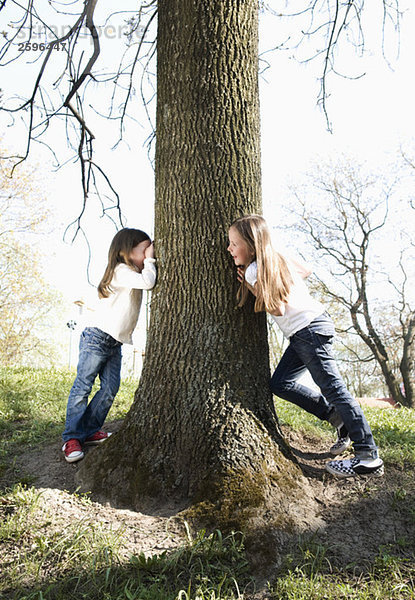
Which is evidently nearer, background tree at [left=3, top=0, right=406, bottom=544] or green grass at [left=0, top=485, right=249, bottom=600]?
green grass at [left=0, top=485, right=249, bottom=600]

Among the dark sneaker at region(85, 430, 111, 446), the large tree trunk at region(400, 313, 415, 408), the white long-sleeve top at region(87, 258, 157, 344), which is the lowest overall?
the large tree trunk at region(400, 313, 415, 408)

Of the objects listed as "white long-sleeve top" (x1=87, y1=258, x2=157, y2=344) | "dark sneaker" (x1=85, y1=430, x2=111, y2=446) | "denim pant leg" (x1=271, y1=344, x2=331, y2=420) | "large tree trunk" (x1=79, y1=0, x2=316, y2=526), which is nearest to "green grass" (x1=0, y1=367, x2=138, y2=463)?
"dark sneaker" (x1=85, y1=430, x2=111, y2=446)

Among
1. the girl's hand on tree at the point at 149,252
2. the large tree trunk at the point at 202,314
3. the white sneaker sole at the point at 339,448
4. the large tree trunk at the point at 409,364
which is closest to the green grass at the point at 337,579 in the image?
the large tree trunk at the point at 202,314

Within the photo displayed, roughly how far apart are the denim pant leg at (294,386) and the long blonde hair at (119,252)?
1421 mm

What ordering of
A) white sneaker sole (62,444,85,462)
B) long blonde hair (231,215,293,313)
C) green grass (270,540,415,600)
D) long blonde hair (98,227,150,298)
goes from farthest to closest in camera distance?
1. long blonde hair (98,227,150,298)
2. white sneaker sole (62,444,85,462)
3. long blonde hair (231,215,293,313)
4. green grass (270,540,415,600)

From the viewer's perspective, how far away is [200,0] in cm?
334

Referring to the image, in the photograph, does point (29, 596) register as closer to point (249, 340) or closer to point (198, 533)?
point (198, 533)

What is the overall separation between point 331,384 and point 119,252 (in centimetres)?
197

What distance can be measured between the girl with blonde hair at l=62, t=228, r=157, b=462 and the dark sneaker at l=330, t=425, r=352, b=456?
6.15ft

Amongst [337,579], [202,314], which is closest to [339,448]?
[337,579]

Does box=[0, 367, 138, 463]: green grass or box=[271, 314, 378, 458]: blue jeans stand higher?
box=[271, 314, 378, 458]: blue jeans

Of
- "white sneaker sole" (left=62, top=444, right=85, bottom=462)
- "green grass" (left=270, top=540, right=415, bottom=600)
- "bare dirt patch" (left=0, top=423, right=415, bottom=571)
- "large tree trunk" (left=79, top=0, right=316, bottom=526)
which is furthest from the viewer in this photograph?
"white sneaker sole" (left=62, top=444, right=85, bottom=462)

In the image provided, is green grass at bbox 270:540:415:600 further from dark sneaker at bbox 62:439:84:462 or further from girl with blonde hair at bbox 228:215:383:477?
dark sneaker at bbox 62:439:84:462

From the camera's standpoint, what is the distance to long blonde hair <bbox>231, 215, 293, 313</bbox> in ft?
9.91
